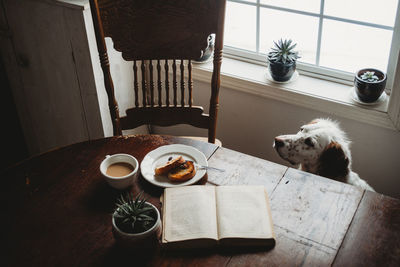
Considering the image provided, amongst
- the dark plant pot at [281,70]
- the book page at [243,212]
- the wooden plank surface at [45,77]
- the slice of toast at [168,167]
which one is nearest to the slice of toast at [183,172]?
the slice of toast at [168,167]

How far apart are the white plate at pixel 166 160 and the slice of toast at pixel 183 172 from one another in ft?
0.04

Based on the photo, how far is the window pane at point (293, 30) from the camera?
6.99 ft

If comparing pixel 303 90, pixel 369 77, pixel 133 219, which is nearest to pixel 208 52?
pixel 303 90

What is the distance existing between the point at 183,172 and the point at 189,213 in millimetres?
187

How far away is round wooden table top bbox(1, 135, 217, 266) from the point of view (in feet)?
3.87

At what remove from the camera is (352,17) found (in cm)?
199

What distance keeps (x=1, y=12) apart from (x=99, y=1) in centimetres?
85

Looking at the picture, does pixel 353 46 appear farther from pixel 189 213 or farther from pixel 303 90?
pixel 189 213

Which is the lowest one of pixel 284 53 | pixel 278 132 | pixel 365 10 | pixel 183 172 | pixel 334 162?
pixel 278 132

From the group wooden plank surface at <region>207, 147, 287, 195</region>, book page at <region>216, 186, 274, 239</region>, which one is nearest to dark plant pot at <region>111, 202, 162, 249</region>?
book page at <region>216, 186, 274, 239</region>

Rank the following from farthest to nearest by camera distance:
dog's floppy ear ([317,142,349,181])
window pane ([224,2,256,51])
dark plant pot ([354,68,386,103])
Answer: window pane ([224,2,256,51]), dark plant pot ([354,68,386,103]), dog's floppy ear ([317,142,349,181])

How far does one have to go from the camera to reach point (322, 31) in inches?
82.4

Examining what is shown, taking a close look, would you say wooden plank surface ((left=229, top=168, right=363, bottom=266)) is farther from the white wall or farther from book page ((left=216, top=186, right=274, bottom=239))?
the white wall

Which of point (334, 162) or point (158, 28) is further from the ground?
point (158, 28)
